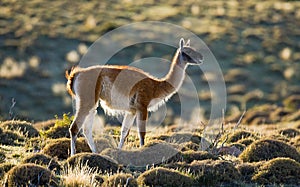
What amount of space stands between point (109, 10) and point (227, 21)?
796cm

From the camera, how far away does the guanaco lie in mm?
11930

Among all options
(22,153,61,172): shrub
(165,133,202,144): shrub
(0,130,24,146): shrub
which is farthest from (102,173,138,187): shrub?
(165,133,202,144): shrub

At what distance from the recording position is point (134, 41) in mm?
36719

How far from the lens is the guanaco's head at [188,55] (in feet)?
43.8

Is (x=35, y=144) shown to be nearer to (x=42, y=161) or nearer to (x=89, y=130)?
(x=89, y=130)

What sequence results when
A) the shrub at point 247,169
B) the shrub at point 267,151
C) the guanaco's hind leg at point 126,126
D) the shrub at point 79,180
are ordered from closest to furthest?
the shrub at point 79,180 → the shrub at point 247,169 → the shrub at point 267,151 → the guanaco's hind leg at point 126,126

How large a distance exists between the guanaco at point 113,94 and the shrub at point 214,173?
2.18 meters

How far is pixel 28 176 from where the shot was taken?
916cm

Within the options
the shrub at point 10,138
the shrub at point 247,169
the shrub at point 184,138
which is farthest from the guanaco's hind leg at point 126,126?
the shrub at point 247,169

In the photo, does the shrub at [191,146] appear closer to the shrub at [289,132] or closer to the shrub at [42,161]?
the shrub at [42,161]

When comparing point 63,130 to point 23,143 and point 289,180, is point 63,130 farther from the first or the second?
point 289,180

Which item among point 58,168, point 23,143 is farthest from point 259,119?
point 58,168

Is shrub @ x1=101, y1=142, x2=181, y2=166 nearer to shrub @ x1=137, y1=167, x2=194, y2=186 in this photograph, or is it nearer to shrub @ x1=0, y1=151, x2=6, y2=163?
shrub @ x1=137, y1=167, x2=194, y2=186

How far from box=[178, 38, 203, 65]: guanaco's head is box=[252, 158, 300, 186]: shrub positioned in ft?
10.9
